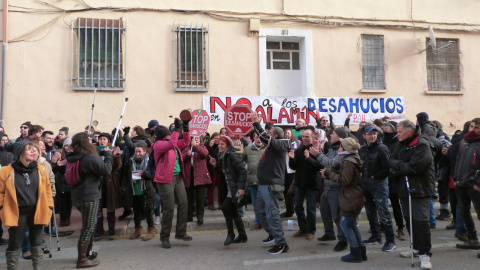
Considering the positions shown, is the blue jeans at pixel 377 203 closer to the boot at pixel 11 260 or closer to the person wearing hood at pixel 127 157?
the person wearing hood at pixel 127 157

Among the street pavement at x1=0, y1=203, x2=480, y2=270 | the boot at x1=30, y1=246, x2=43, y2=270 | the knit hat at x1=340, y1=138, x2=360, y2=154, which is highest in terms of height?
the knit hat at x1=340, y1=138, x2=360, y2=154

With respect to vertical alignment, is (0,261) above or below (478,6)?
below

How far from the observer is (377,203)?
6367 millimetres

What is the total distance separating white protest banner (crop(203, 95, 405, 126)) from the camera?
471 inches

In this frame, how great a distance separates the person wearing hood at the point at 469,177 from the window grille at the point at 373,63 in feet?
24.5

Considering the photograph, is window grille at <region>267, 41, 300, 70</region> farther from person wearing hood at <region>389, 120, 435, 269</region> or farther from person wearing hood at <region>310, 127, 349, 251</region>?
person wearing hood at <region>389, 120, 435, 269</region>

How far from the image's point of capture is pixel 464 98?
13.4 meters

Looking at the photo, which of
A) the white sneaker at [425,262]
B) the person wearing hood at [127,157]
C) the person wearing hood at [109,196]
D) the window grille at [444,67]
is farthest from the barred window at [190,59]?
the white sneaker at [425,262]

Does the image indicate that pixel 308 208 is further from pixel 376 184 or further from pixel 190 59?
pixel 190 59

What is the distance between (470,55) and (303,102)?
609 centimetres

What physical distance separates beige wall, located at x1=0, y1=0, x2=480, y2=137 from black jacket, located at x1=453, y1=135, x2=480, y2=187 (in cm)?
697

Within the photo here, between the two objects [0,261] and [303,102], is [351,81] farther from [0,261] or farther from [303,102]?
[0,261]

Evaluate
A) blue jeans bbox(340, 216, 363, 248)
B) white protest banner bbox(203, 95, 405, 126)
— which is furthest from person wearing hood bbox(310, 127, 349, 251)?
white protest banner bbox(203, 95, 405, 126)

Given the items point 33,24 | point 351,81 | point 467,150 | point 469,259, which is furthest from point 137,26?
point 469,259
